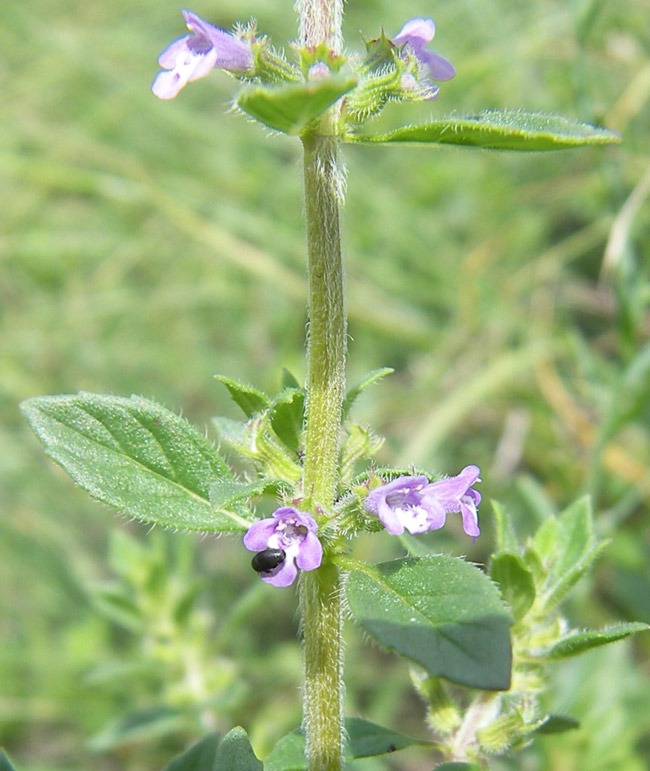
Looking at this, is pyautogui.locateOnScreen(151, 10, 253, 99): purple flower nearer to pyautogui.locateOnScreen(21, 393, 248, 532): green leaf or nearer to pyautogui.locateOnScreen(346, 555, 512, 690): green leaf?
pyautogui.locateOnScreen(21, 393, 248, 532): green leaf

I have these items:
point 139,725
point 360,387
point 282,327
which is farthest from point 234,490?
point 282,327

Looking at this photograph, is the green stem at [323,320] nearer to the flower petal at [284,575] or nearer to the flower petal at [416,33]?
the flower petal at [284,575]

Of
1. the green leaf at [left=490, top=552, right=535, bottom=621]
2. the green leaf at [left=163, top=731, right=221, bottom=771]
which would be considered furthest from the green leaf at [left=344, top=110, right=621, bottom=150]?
the green leaf at [left=163, top=731, right=221, bottom=771]

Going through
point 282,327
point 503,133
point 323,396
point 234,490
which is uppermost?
point 282,327

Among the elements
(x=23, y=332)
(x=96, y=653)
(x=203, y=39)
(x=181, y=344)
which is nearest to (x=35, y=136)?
(x=23, y=332)

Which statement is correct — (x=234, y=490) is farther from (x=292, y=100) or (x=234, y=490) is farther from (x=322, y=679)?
(x=292, y=100)

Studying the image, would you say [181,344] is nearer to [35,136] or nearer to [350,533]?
[35,136]

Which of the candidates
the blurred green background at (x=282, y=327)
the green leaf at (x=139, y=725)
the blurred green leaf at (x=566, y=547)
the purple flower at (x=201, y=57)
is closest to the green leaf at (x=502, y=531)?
the blurred green leaf at (x=566, y=547)
